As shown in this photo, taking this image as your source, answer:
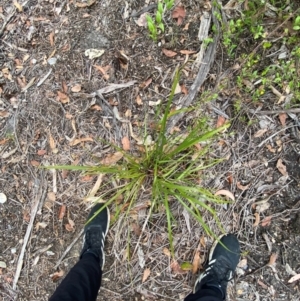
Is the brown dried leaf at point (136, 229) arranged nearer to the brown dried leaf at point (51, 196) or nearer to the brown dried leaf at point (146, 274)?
the brown dried leaf at point (146, 274)

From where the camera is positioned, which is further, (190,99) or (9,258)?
(9,258)

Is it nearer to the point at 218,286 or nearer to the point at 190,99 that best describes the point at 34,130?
the point at 190,99

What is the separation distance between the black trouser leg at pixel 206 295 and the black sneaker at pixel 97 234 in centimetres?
55

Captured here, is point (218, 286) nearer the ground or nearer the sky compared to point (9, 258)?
nearer the ground

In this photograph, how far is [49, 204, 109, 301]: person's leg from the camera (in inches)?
76.5

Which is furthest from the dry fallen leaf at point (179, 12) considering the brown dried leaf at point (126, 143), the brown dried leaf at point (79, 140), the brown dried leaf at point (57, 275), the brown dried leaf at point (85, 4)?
the brown dried leaf at point (57, 275)

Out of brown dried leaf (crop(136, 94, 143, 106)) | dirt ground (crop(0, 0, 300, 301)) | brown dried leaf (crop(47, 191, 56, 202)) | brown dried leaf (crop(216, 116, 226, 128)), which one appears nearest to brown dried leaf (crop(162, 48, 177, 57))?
dirt ground (crop(0, 0, 300, 301))

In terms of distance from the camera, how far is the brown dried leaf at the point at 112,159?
7.34 ft

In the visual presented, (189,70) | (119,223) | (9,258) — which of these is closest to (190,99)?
(189,70)

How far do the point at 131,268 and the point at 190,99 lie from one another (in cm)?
103

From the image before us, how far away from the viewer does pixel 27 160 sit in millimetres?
2371

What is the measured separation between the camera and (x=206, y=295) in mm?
2035

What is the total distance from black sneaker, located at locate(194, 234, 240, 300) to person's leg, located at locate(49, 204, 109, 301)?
0.57 metres

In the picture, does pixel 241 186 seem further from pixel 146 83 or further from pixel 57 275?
pixel 57 275
